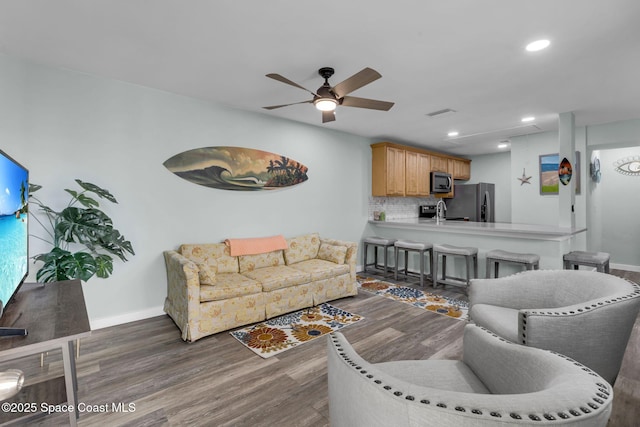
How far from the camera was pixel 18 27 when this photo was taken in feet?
7.29

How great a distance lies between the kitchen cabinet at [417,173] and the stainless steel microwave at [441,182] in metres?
0.12

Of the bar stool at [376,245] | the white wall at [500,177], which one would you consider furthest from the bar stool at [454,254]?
the white wall at [500,177]

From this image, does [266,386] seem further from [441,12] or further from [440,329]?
[441,12]

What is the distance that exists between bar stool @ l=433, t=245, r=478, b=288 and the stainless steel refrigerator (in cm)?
203

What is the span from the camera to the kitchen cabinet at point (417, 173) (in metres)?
6.04

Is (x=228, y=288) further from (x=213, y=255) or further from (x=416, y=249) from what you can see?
(x=416, y=249)

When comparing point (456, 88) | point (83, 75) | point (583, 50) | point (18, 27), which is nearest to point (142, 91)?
point (83, 75)

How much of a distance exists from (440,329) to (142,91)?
4.07 metres

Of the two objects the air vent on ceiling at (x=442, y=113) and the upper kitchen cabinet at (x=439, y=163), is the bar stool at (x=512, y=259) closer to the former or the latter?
the air vent on ceiling at (x=442, y=113)

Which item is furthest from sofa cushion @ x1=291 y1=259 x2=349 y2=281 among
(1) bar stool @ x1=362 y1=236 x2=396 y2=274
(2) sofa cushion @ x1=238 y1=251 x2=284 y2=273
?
(1) bar stool @ x1=362 y1=236 x2=396 y2=274

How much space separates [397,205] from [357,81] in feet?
14.3

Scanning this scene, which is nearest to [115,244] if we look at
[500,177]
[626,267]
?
[500,177]

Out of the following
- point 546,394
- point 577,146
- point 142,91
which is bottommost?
point 546,394

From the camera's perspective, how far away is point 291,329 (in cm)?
311
